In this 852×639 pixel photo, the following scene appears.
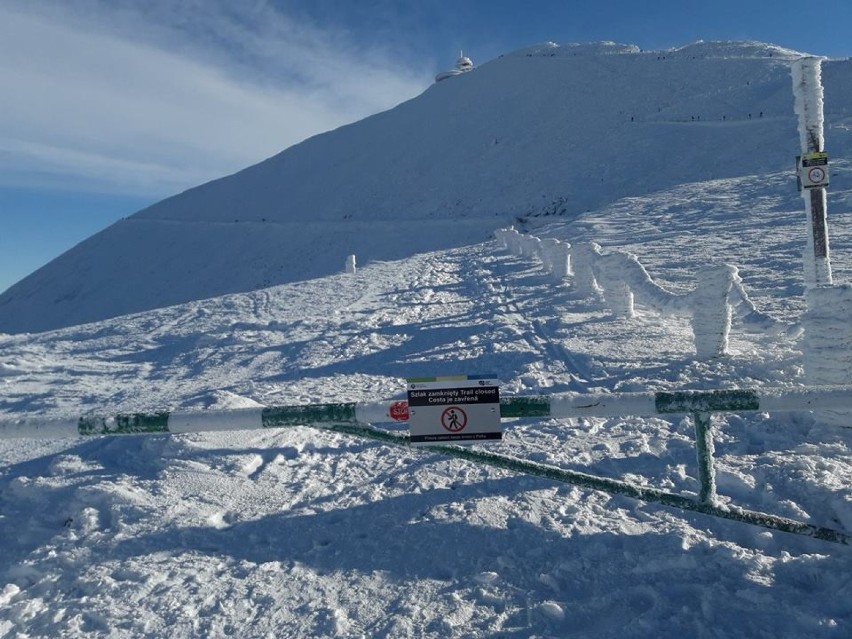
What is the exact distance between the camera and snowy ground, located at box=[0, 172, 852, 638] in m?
3.04

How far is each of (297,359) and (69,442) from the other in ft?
12.9

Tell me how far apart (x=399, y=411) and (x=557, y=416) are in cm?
75

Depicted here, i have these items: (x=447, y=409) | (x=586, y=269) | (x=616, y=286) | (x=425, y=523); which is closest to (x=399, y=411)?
(x=447, y=409)

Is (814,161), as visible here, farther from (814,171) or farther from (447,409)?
(447,409)

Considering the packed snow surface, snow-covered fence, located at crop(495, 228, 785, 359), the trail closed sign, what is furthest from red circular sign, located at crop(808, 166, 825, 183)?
the trail closed sign

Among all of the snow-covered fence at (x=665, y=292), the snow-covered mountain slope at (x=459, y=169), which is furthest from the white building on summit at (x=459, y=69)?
the snow-covered fence at (x=665, y=292)

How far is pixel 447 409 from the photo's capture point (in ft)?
9.13

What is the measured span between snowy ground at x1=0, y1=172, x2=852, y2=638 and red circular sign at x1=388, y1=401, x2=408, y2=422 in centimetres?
107

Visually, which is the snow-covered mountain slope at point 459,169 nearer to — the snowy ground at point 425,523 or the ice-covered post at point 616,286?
the ice-covered post at point 616,286

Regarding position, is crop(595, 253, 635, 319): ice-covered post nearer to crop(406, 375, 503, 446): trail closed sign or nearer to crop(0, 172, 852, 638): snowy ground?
crop(0, 172, 852, 638): snowy ground

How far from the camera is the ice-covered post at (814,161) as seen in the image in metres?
6.05

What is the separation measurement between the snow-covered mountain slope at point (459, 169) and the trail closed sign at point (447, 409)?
76.8 feet

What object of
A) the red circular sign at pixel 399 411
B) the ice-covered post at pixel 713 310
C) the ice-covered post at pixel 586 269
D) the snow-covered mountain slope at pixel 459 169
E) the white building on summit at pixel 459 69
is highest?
the white building on summit at pixel 459 69

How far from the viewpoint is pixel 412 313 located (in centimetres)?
1255
